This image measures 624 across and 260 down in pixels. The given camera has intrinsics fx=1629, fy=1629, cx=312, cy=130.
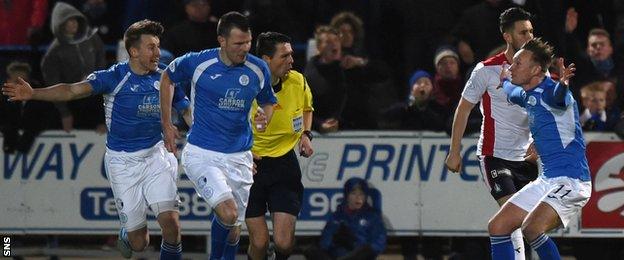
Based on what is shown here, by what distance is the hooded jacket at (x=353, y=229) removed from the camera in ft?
46.7

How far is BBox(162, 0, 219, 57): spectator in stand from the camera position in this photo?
51.0ft

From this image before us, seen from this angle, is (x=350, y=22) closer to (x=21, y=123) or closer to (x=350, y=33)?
(x=350, y=33)

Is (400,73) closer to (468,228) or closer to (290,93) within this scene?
(468,228)

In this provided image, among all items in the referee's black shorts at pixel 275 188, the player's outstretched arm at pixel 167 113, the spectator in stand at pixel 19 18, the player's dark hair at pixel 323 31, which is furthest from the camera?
the spectator in stand at pixel 19 18

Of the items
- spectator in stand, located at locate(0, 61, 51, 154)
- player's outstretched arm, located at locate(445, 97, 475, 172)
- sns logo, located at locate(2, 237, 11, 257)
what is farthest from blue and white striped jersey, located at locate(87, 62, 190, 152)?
player's outstretched arm, located at locate(445, 97, 475, 172)

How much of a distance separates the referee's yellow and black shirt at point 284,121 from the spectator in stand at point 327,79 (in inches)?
61.9

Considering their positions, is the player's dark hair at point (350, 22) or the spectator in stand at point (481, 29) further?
the spectator in stand at point (481, 29)

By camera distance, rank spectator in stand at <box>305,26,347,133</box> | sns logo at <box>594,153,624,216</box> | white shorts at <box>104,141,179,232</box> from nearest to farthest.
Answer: white shorts at <box>104,141,179,232</box>, sns logo at <box>594,153,624,216</box>, spectator in stand at <box>305,26,347,133</box>

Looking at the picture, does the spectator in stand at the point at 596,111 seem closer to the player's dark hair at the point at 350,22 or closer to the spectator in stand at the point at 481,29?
the spectator in stand at the point at 481,29

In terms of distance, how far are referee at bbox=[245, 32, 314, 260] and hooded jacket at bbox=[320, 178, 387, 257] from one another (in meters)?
1.36

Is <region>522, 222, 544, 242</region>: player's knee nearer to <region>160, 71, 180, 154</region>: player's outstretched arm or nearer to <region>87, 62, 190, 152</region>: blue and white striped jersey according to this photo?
<region>160, 71, 180, 154</region>: player's outstretched arm

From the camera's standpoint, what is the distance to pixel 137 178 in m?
12.6

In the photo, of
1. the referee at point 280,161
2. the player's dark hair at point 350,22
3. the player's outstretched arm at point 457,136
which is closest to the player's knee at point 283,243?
the referee at point 280,161

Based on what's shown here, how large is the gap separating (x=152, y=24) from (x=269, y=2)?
12.4 ft
